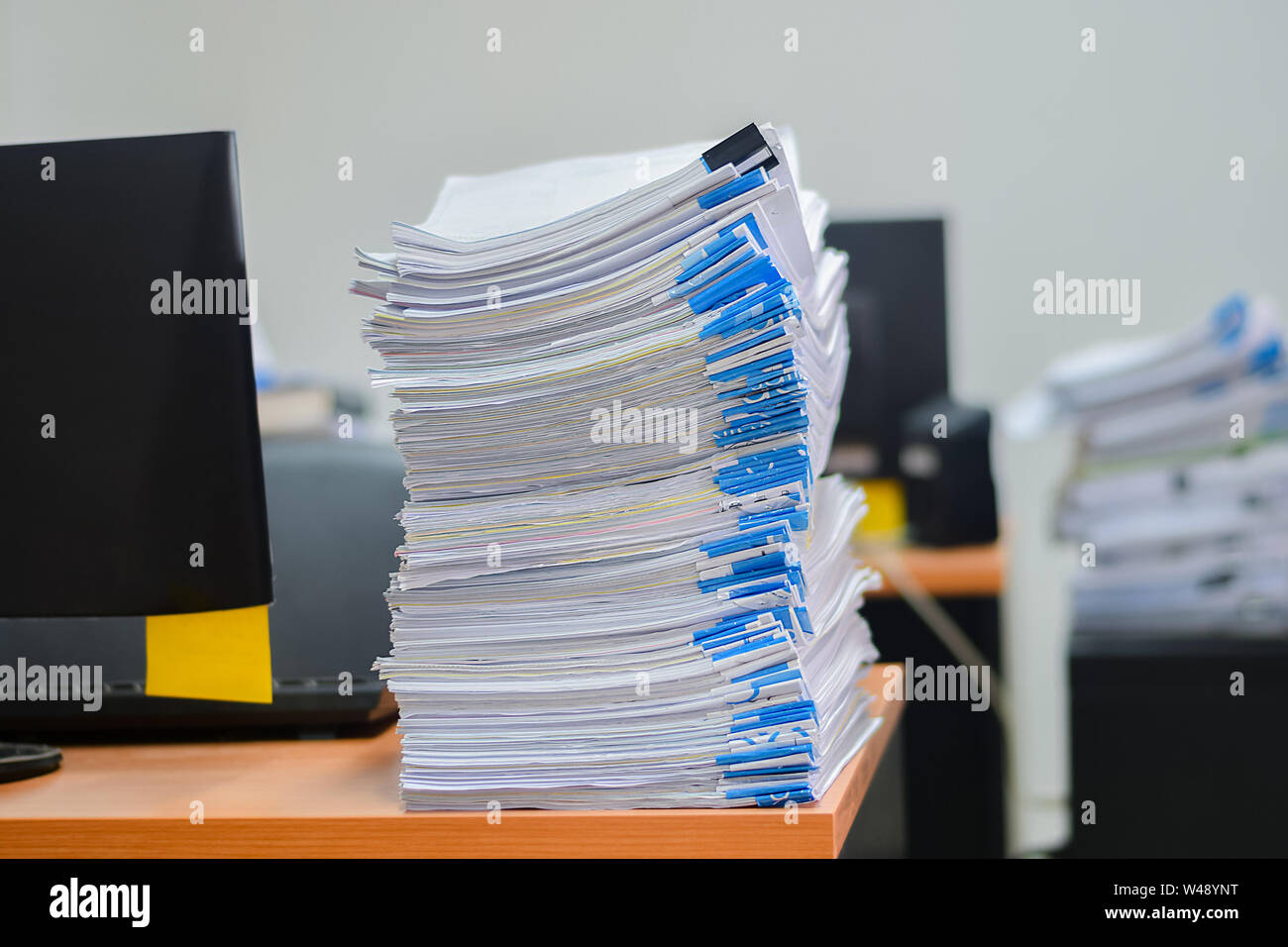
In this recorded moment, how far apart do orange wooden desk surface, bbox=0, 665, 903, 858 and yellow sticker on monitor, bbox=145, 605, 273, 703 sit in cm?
7

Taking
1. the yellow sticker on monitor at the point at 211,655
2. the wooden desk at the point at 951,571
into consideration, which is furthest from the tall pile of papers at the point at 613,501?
the wooden desk at the point at 951,571

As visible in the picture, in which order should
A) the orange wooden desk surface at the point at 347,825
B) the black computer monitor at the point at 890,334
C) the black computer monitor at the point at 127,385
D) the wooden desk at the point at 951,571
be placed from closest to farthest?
the orange wooden desk surface at the point at 347,825 < the black computer monitor at the point at 127,385 < the wooden desk at the point at 951,571 < the black computer monitor at the point at 890,334

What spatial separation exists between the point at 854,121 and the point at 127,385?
Answer: 9.12 feet

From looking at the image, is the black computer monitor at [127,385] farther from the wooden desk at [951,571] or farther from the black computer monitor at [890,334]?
the black computer monitor at [890,334]

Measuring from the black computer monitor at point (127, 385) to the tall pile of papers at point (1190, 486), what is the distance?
1447mm

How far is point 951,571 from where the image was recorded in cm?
239

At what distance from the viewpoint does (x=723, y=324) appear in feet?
2.35

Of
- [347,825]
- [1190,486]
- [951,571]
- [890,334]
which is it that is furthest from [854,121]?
[347,825]

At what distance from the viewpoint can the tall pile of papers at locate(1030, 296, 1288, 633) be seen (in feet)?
5.95

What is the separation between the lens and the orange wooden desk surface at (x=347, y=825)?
27.4 inches

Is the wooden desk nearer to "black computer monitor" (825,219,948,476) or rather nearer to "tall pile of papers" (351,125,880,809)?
"black computer monitor" (825,219,948,476)

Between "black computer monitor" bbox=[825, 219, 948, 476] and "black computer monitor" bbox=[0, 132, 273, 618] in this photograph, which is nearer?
"black computer monitor" bbox=[0, 132, 273, 618]

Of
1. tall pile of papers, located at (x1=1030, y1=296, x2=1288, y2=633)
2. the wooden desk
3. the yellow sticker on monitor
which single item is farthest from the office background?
the yellow sticker on monitor
